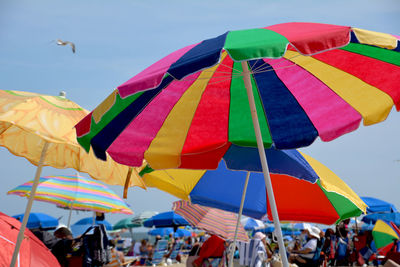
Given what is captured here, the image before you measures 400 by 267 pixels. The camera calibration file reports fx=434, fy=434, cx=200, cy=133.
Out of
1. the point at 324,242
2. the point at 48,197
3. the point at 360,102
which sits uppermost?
the point at 360,102

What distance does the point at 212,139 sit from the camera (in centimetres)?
403

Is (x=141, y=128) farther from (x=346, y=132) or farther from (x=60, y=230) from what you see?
(x=60, y=230)

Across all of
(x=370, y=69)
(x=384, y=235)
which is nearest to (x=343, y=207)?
(x=370, y=69)

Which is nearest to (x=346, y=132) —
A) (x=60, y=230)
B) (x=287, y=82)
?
(x=287, y=82)

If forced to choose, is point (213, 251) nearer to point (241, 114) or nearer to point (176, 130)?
point (241, 114)

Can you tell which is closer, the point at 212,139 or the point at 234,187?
the point at 212,139

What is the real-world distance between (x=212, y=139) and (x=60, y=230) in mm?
5677

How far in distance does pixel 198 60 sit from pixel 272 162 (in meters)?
2.31

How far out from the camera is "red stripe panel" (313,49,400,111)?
3354 millimetres

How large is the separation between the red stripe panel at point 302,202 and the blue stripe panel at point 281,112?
1.67 m

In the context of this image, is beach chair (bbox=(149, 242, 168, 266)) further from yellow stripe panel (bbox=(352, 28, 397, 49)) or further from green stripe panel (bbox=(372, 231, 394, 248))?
yellow stripe panel (bbox=(352, 28, 397, 49))

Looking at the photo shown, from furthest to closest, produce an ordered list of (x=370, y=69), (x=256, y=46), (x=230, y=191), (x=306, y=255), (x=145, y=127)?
(x=306, y=255) < (x=230, y=191) < (x=145, y=127) < (x=370, y=69) < (x=256, y=46)

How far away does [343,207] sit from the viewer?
204 inches

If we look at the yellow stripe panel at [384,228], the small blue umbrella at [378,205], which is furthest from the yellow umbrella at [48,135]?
the small blue umbrella at [378,205]
